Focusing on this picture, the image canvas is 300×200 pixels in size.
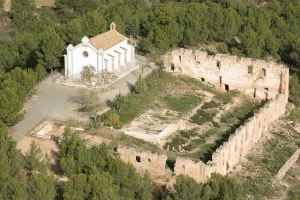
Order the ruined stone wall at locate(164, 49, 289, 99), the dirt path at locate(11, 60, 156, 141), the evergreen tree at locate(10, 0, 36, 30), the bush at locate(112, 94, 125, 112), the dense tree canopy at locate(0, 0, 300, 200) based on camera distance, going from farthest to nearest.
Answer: the evergreen tree at locate(10, 0, 36, 30)
the ruined stone wall at locate(164, 49, 289, 99)
the bush at locate(112, 94, 125, 112)
the dirt path at locate(11, 60, 156, 141)
the dense tree canopy at locate(0, 0, 300, 200)

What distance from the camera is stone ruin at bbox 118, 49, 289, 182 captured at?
39.1 meters

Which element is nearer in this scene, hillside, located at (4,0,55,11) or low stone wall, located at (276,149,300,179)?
low stone wall, located at (276,149,300,179)

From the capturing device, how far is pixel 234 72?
50750mm

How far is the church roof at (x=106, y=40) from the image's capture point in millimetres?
49375

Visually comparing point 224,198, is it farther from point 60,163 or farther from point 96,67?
point 96,67

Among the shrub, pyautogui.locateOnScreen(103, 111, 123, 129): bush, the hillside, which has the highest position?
the shrub

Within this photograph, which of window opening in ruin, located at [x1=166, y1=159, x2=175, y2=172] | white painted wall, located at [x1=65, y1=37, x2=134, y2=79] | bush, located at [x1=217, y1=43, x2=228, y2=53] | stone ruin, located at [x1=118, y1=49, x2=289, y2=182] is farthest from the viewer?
bush, located at [x1=217, y1=43, x2=228, y2=53]

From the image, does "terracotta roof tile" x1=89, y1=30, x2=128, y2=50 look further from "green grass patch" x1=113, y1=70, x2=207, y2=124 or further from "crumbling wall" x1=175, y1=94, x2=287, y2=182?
"crumbling wall" x1=175, y1=94, x2=287, y2=182

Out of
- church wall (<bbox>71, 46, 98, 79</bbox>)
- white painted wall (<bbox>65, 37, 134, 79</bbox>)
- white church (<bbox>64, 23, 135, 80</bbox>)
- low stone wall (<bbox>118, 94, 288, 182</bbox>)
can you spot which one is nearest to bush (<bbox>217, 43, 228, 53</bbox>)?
white church (<bbox>64, 23, 135, 80</bbox>)

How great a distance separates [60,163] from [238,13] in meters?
31.8

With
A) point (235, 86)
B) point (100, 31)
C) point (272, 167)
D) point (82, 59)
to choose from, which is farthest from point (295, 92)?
point (100, 31)

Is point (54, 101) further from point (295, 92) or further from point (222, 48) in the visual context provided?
point (295, 92)

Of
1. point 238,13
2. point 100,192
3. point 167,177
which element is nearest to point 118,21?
point 238,13

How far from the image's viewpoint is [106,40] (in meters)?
50.3
